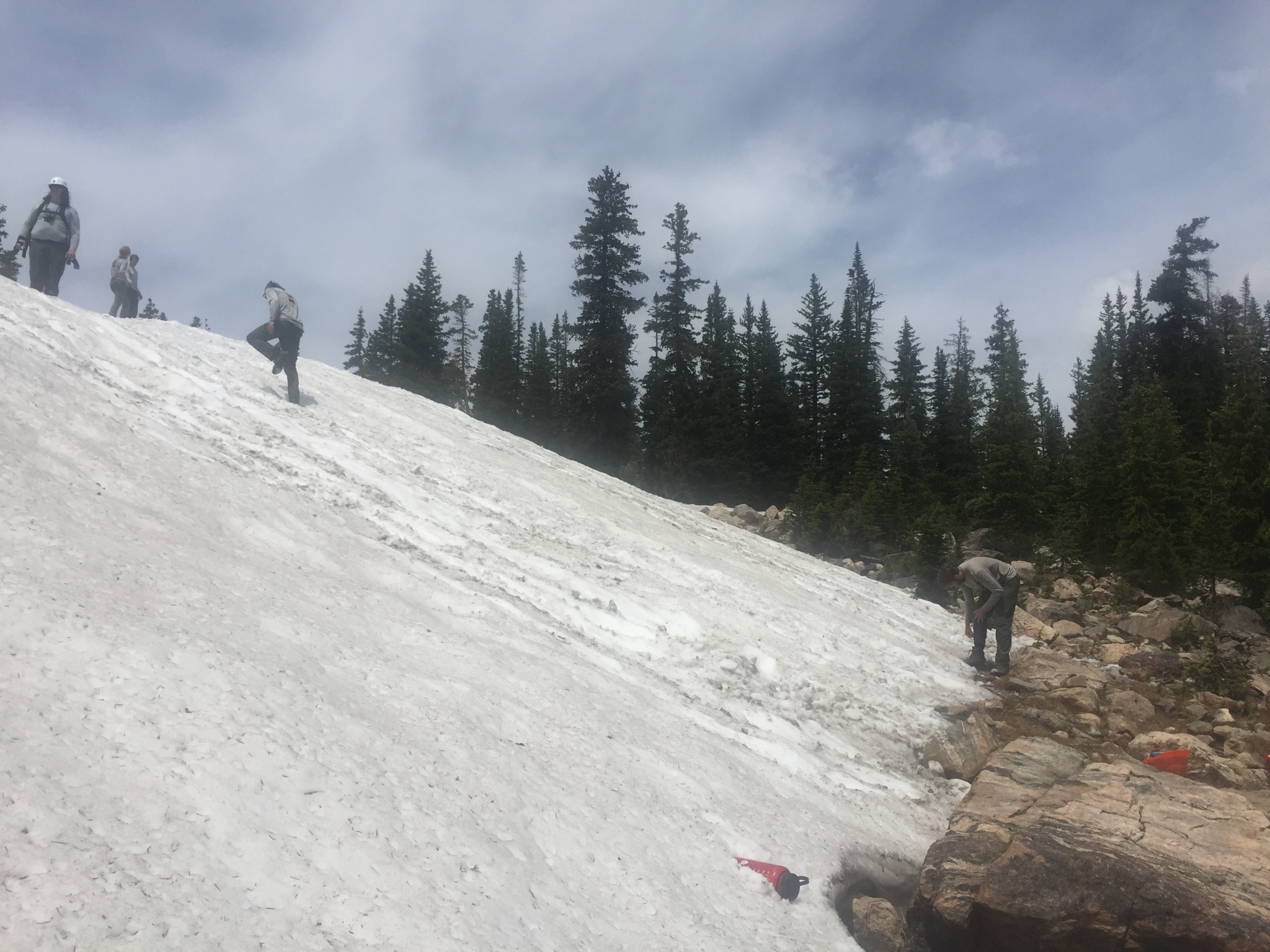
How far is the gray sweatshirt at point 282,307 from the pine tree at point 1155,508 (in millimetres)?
22112

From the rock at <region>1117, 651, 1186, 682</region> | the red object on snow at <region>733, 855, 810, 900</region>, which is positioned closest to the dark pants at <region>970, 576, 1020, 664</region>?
the rock at <region>1117, 651, 1186, 682</region>

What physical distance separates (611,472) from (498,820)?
115 ft

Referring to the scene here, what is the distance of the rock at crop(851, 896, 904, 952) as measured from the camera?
473 centimetres

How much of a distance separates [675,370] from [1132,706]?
37.1 meters

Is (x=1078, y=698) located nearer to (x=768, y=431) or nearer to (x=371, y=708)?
(x=371, y=708)

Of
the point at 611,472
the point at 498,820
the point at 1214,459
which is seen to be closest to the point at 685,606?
the point at 498,820

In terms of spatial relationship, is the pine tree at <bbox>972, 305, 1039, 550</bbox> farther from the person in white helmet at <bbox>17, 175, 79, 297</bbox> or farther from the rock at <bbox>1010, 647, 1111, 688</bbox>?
the person in white helmet at <bbox>17, 175, 79, 297</bbox>

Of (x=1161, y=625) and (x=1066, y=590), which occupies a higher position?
(x=1066, y=590)

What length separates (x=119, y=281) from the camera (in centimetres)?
1498

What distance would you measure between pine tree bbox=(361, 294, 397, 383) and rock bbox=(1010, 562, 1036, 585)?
48.2 m

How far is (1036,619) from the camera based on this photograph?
14.5m

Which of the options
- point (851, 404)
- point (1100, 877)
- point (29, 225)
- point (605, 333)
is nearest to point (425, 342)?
point (605, 333)

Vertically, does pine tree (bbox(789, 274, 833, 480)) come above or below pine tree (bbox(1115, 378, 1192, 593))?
above

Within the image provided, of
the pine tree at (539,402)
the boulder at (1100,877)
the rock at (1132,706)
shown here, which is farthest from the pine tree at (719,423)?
the boulder at (1100,877)
